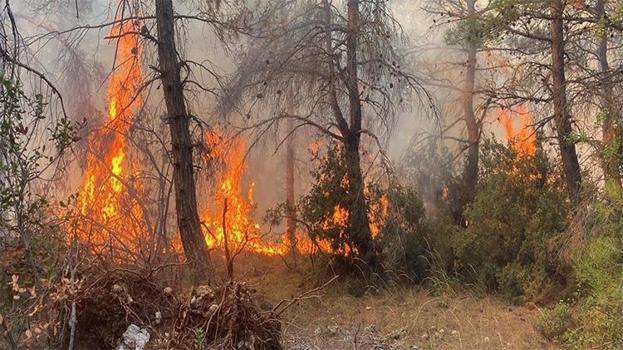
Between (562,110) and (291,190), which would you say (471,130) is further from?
(562,110)

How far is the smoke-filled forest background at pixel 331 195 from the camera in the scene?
6180 mm

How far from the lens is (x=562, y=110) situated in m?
9.89

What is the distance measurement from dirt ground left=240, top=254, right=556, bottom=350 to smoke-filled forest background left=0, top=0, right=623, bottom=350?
0.18 feet

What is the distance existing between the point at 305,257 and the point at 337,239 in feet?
5.08

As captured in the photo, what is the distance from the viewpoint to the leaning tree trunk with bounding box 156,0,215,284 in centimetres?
938

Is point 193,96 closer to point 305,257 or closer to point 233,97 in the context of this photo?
point 233,97

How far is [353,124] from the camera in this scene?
1245 centimetres

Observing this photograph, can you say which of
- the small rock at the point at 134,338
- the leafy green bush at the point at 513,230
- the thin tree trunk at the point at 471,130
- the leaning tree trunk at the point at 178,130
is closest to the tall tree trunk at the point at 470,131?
the thin tree trunk at the point at 471,130

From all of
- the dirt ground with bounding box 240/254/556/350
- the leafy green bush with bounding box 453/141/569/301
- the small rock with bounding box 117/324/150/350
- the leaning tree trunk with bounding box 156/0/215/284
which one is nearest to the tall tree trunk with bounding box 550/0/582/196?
the leafy green bush with bounding box 453/141/569/301

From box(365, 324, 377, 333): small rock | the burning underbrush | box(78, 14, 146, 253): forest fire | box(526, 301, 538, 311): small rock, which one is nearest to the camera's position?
the burning underbrush

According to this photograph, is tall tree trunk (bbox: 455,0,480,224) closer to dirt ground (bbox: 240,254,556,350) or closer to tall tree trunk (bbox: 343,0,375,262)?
tall tree trunk (bbox: 343,0,375,262)

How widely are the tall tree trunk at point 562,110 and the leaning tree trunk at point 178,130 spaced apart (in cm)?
624

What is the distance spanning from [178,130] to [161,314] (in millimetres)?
4441

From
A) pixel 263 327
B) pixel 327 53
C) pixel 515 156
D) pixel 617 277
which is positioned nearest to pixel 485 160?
pixel 515 156
